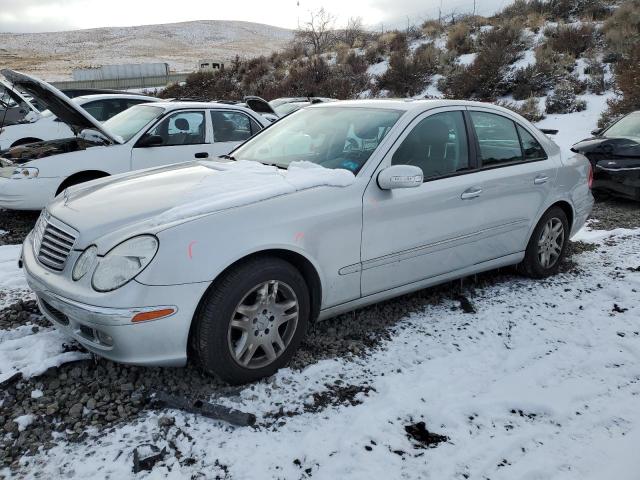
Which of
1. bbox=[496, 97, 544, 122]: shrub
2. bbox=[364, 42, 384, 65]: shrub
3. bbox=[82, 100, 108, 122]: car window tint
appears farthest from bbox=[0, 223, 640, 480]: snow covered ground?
bbox=[364, 42, 384, 65]: shrub

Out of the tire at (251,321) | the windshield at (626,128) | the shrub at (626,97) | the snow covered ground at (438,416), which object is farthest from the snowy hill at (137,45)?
the snow covered ground at (438,416)

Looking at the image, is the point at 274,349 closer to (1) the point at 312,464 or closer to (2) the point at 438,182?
(1) the point at 312,464

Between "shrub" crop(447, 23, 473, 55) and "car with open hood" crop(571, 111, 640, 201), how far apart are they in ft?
48.6

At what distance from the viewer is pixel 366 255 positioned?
3.38 metres

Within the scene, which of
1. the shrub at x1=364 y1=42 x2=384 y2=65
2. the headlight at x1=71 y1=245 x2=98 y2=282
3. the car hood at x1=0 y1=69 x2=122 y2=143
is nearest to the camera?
the headlight at x1=71 y1=245 x2=98 y2=282

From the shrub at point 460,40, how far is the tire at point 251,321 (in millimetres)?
21154

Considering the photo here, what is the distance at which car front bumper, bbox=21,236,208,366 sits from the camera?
102 inches

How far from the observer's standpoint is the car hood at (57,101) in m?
5.27

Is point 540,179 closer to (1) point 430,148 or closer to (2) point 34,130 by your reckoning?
(1) point 430,148

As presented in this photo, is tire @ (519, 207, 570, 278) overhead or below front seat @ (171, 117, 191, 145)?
below

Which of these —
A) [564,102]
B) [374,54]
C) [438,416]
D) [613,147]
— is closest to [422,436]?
[438,416]

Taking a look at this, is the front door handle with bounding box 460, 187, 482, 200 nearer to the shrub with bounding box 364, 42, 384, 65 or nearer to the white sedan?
the white sedan

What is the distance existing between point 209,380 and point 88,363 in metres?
0.75

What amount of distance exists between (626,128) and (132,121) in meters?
7.37
